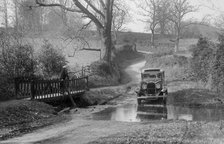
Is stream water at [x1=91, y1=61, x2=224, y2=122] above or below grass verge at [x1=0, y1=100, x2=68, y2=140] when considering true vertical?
below

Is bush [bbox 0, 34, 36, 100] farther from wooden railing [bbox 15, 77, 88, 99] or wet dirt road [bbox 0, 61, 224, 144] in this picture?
wet dirt road [bbox 0, 61, 224, 144]

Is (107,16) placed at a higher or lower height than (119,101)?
higher

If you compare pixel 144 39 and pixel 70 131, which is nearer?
pixel 70 131

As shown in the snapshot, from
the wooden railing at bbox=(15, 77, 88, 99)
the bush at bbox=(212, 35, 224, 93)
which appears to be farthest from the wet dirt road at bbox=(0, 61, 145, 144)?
the bush at bbox=(212, 35, 224, 93)

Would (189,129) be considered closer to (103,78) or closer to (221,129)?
(221,129)

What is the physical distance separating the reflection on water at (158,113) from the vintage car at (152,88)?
89 cm

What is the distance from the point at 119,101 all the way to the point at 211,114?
8.54m

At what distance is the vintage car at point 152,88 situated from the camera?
22500mm

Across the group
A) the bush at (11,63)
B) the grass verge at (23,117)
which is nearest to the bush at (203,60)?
the bush at (11,63)

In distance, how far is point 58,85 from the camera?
20.4m

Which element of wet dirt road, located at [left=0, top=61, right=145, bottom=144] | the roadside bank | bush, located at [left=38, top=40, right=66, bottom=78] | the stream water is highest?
bush, located at [left=38, top=40, right=66, bottom=78]

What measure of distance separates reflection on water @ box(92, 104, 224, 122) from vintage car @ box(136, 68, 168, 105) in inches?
34.9

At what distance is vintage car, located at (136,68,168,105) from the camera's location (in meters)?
22.5

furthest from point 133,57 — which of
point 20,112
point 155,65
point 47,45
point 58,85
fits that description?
point 20,112
